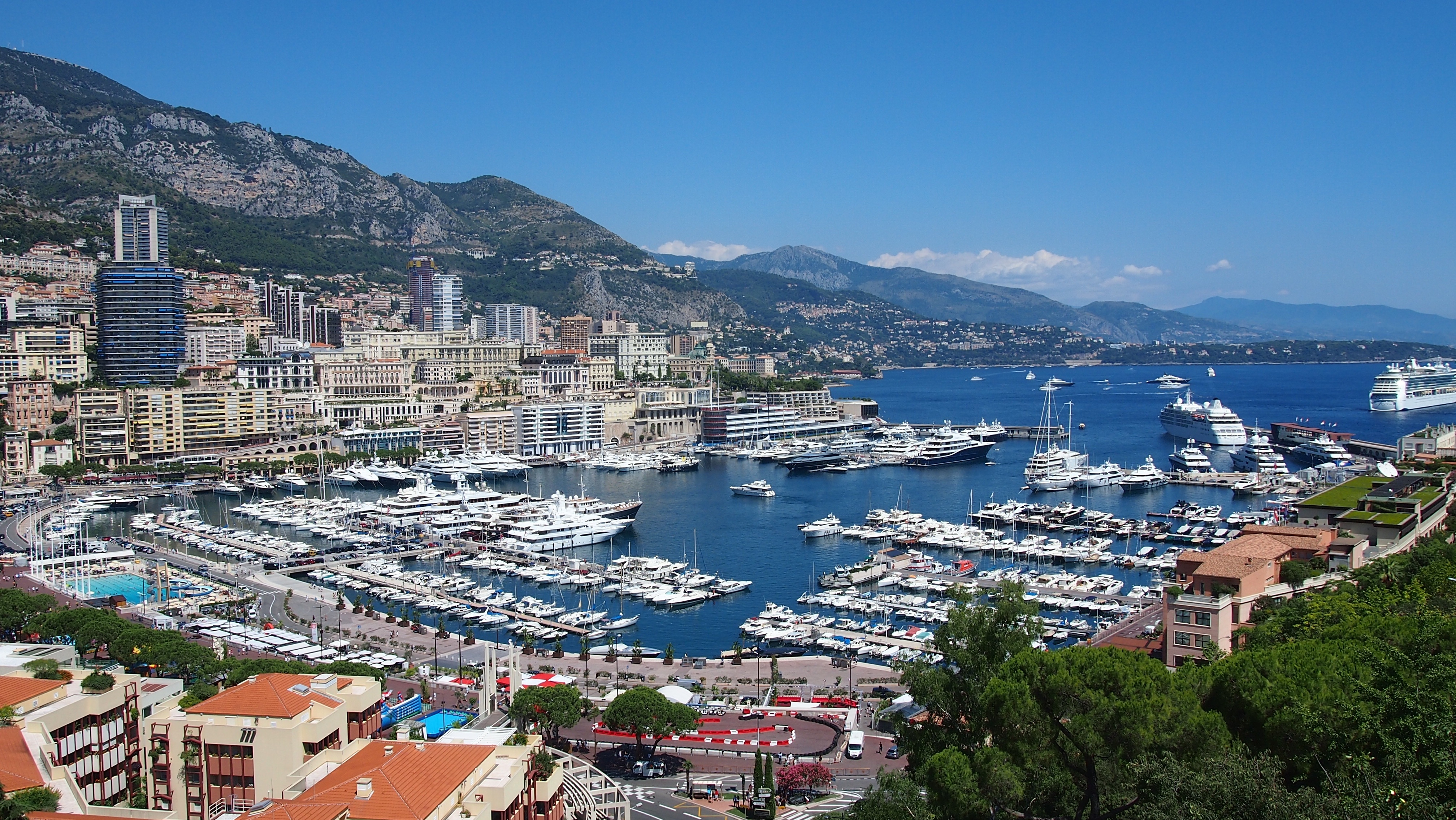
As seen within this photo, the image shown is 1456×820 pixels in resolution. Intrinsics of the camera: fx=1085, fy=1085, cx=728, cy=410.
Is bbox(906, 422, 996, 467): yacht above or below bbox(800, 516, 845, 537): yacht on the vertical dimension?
above

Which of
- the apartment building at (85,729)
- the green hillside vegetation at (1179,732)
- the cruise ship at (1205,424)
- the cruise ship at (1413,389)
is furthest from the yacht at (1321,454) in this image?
the apartment building at (85,729)

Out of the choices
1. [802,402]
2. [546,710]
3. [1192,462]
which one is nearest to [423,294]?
[802,402]

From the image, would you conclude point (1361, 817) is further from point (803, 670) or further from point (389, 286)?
point (389, 286)

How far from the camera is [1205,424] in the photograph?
62219 mm

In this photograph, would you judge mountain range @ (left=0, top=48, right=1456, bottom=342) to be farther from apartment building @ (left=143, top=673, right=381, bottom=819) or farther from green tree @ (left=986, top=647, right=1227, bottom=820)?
green tree @ (left=986, top=647, right=1227, bottom=820)

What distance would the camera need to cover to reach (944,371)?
167 meters

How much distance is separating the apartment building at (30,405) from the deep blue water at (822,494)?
1371cm

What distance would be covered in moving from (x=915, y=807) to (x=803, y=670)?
10.7m

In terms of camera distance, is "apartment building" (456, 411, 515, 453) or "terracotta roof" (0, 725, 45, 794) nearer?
"terracotta roof" (0, 725, 45, 794)

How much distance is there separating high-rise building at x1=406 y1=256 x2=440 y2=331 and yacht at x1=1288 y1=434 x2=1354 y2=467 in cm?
7215

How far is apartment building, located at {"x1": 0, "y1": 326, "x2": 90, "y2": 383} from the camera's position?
182 feet

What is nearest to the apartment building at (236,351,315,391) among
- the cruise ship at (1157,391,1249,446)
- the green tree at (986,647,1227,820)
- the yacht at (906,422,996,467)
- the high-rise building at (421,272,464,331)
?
the high-rise building at (421,272,464,331)

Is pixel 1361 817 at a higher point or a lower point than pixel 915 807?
higher

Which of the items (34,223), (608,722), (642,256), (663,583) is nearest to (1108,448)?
(663,583)
